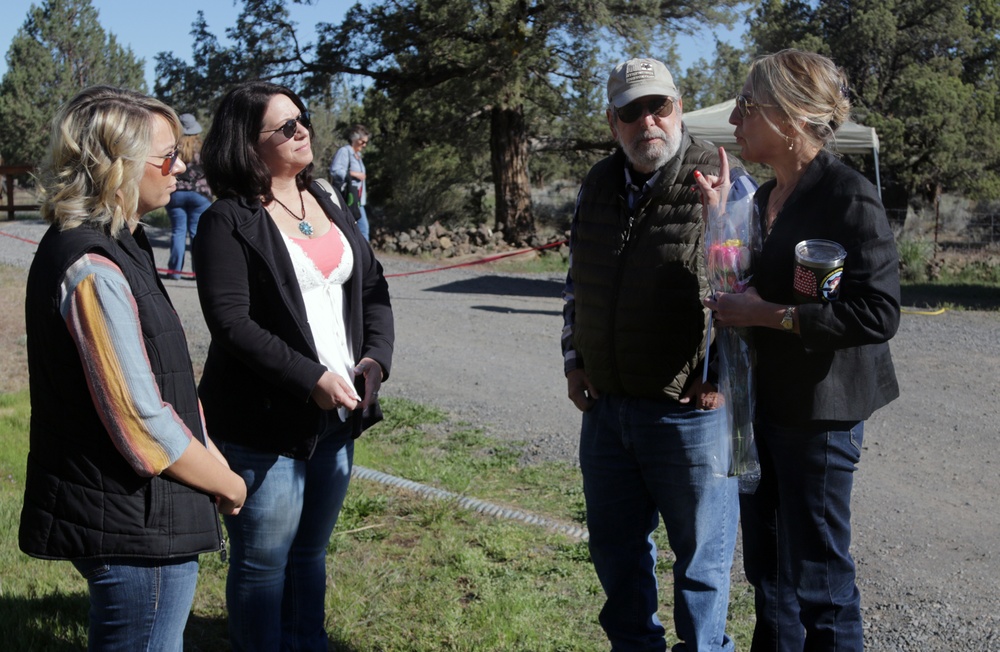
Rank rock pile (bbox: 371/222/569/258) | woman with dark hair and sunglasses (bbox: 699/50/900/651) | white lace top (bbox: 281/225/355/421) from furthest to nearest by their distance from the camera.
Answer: rock pile (bbox: 371/222/569/258) < white lace top (bbox: 281/225/355/421) < woman with dark hair and sunglasses (bbox: 699/50/900/651)

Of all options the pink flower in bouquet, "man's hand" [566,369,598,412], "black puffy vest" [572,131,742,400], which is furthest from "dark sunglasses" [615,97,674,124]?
"man's hand" [566,369,598,412]

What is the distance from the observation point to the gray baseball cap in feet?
8.77

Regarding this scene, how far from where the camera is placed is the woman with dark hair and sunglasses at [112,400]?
2.01m

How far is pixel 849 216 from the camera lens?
2434mm

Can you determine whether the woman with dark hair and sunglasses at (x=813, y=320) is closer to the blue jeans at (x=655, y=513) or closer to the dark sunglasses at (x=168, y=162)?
the blue jeans at (x=655, y=513)

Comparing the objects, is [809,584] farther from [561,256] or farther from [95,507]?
[561,256]

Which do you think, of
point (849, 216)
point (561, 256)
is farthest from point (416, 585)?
point (561, 256)

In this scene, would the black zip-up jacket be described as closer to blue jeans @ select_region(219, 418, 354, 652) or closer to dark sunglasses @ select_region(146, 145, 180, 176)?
blue jeans @ select_region(219, 418, 354, 652)

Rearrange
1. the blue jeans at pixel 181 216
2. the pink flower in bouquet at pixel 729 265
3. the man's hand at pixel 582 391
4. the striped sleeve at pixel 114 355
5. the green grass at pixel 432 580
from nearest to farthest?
the striped sleeve at pixel 114 355, the pink flower in bouquet at pixel 729 265, the man's hand at pixel 582 391, the green grass at pixel 432 580, the blue jeans at pixel 181 216

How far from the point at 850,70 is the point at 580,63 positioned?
25.2 feet

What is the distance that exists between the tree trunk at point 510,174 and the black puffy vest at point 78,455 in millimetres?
17849

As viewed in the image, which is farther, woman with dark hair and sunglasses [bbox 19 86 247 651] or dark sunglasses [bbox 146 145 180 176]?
dark sunglasses [bbox 146 145 180 176]

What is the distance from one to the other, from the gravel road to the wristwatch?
1513 millimetres

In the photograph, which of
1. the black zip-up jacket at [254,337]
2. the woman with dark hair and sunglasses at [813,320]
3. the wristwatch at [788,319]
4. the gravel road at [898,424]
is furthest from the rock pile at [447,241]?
the wristwatch at [788,319]
